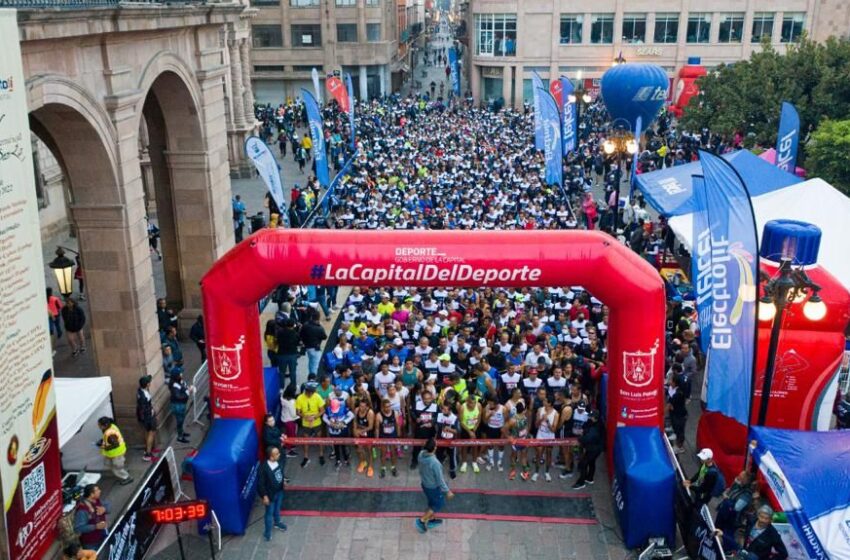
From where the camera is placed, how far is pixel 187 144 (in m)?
16.2

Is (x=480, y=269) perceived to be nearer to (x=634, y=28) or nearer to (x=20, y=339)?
(x=20, y=339)

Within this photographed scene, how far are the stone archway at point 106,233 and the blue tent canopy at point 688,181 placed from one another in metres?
13.3

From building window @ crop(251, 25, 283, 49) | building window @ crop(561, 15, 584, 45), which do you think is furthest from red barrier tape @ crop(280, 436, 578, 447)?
building window @ crop(251, 25, 283, 49)

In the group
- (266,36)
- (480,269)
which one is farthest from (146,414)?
(266,36)

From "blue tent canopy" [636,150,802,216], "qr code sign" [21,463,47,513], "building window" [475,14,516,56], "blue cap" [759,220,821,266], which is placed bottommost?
"qr code sign" [21,463,47,513]

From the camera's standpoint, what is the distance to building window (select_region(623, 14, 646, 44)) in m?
54.9

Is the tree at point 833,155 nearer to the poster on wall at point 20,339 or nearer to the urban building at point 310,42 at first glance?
the poster on wall at point 20,339

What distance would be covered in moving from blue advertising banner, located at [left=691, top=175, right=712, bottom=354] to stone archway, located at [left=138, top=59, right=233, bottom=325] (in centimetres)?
988

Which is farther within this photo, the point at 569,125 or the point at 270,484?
the point at 569,125

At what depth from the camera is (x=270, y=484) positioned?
10891 millimetres

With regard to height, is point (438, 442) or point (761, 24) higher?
point (761, 24)

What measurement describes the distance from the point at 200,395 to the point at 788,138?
55.7ft

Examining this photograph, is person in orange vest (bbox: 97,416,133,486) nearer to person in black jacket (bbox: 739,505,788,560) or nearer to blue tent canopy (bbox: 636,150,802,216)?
person in black jacket (bbox: 739,505,788,560)

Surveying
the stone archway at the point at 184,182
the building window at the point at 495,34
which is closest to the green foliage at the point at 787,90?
the stone archway at the point at 184,182
